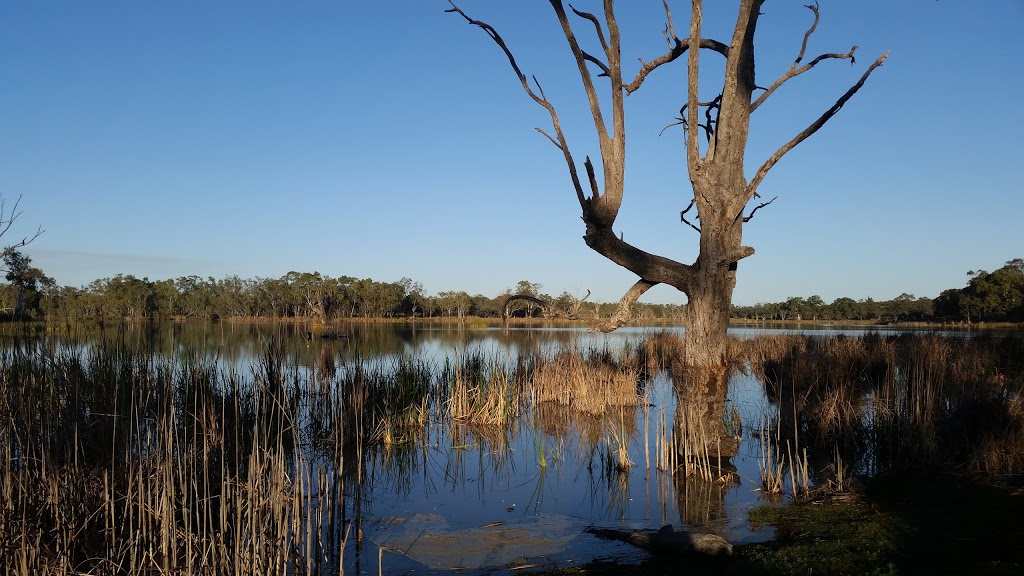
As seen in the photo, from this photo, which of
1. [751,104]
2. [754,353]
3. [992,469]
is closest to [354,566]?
[992,469]

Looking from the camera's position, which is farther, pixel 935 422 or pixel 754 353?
pixel 754 353

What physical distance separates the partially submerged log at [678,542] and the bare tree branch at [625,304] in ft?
10.6

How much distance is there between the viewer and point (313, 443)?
8102 mm

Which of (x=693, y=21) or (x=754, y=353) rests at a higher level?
(x=693, y=21)

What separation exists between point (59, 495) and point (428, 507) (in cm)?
306

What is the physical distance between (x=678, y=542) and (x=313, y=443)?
17.0ft

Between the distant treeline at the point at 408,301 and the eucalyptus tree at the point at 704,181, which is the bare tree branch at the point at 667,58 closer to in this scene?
the eucalyptus tree at the point at 704,181

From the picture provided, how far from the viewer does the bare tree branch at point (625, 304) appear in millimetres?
7668

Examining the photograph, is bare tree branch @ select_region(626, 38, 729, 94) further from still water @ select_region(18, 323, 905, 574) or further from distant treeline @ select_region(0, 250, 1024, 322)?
distant treeline @ select_region(0, 250, 1024, 322)

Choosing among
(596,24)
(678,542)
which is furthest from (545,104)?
(678,542)

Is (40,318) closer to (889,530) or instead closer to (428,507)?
(428,507)

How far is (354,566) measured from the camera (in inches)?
171

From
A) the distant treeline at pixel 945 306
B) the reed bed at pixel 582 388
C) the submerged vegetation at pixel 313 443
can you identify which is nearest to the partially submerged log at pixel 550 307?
the submerged vegetation at pixel 313 443

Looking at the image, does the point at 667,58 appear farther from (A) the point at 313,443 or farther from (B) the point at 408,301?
(B) the point at 408,301
